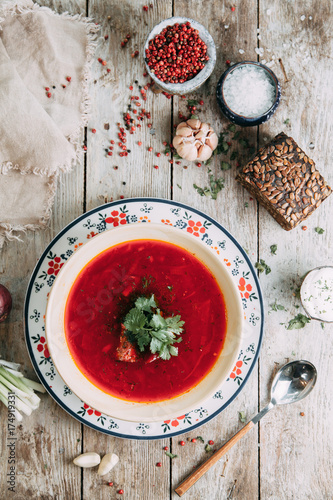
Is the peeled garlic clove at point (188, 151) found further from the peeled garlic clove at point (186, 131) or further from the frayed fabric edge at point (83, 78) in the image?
the frayed fabric edge at point (83, 78)

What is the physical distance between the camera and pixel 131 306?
1941mm

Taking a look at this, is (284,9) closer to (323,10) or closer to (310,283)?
(323,10)

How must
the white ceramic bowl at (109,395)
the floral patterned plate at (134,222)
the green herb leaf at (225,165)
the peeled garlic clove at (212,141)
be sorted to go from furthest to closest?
1. the green herb leaf at (225,165)
2. the peeled garlic clove at (212,141)
3. the floral patterned plate at (134,222)
4. the white ceramic bowl at (109,395)

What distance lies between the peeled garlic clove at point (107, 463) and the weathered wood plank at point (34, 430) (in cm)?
12

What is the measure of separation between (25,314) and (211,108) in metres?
1.33

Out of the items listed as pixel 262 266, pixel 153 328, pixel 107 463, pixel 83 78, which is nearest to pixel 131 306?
pixel 153 328

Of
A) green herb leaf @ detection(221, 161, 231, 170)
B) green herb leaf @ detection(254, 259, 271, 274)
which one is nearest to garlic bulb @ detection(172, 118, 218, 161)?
green herb leaf @ detection(221, 161, 231, 170)

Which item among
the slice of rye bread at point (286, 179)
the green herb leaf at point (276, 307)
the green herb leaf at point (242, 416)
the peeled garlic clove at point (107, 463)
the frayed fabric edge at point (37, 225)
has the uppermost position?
the slice of rye bread at point (286, 179)

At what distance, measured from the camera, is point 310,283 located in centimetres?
219

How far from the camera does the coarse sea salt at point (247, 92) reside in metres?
2.13

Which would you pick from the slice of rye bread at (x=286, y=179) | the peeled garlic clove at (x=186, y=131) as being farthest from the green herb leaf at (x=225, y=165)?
the peeled garlic clove at (x=186, y=131)

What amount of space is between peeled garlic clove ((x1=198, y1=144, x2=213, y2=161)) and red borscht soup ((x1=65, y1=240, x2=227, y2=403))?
0.49 m

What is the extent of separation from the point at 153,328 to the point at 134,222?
0.48 meters

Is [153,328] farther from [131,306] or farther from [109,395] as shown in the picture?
[109,395]
